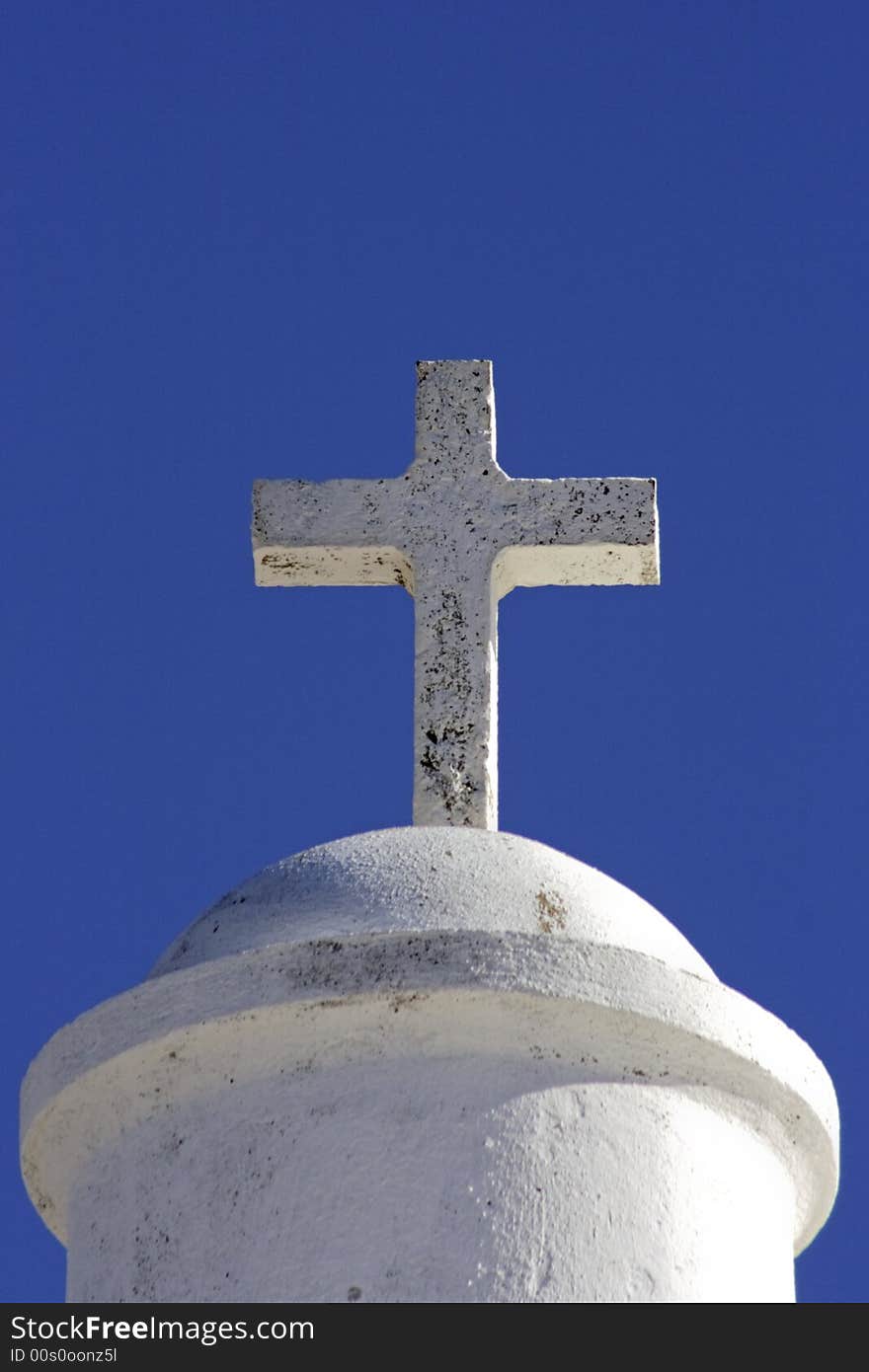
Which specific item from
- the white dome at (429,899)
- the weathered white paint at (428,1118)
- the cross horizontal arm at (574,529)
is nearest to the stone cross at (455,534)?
the cross horizontal arm at (574,529)

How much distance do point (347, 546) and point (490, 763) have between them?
730mm

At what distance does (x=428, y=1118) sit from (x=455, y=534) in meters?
2.03

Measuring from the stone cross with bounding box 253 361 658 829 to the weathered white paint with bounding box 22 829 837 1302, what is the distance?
1254mm

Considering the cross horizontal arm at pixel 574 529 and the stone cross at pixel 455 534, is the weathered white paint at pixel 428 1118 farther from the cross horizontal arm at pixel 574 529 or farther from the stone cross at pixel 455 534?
the cross horizontal arm at pixel 574 529

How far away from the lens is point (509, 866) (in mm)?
5109

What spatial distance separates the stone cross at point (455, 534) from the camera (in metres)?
6.14

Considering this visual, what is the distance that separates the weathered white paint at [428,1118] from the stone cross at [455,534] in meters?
1.25

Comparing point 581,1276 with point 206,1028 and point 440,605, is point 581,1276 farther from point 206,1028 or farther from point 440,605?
point 440,605

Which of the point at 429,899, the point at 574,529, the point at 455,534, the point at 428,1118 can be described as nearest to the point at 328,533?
the point at 455,534

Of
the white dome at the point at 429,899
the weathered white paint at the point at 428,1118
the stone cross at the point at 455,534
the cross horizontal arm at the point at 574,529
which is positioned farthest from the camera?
the cross horizontal arm at the point at 574,529

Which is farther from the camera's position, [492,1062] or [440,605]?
[440,605]

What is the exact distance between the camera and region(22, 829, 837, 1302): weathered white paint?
452 cm

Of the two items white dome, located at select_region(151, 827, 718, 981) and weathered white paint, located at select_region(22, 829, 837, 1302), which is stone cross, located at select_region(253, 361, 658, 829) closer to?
white dome, located at select_region(151, 827, 718, 981)
